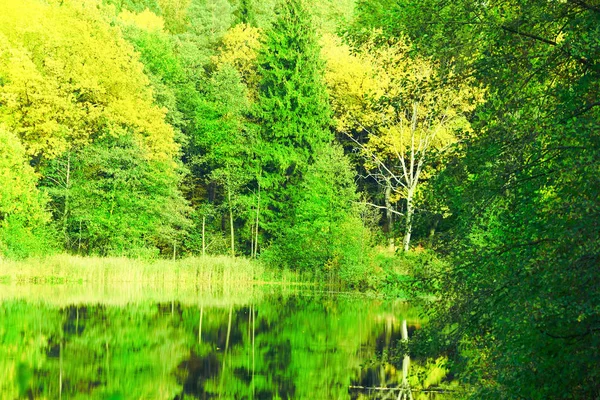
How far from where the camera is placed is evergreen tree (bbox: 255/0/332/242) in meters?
45.3

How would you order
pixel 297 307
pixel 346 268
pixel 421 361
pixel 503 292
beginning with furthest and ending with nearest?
pixel 346 268 < pixel 297 307 < pixel 421 361 < pixel 503 292

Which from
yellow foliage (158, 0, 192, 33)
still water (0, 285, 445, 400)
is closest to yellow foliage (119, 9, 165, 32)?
yellow foliage (158, 0, 192, 33)

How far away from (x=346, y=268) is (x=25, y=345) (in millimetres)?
17726

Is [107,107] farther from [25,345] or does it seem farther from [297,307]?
[25,345]

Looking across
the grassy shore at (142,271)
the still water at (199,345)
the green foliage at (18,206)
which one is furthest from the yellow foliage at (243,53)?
the still water at (199,345)

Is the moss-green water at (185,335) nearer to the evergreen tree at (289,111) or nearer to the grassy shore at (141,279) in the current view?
the grassy shore at (141,279)

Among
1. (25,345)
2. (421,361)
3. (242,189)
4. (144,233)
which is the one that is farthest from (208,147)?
(421,361)

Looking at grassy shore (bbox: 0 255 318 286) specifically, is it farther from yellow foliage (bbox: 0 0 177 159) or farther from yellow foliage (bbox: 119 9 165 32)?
yellow foliage (bbox: 119 9 165 32)

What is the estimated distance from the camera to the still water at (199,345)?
56.1 feet

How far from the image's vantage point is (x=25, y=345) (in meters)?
21.4

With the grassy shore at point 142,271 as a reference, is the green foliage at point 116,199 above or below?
above

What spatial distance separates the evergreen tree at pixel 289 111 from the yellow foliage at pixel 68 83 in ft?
17.3

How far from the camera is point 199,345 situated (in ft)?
76.0

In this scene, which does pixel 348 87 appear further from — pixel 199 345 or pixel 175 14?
pixel 175 14
